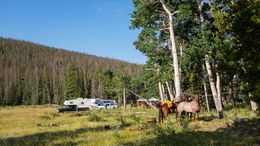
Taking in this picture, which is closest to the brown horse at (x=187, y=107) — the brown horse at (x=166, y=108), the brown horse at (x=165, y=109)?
the brown horse at (x=166, y=108)

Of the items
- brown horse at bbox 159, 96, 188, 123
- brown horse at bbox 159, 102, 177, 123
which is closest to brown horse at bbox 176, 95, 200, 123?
brown horse at bbox 159, 96, 188, 123

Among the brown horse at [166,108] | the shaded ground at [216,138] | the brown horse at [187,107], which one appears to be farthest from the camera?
the brown horse at [166,108]

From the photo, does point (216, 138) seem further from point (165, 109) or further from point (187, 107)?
point (165, 109)

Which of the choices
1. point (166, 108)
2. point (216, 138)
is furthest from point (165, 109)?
point (216, 138)

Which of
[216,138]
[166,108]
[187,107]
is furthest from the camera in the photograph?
[166,108]

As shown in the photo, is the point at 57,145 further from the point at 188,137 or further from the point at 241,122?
the point at 241,122

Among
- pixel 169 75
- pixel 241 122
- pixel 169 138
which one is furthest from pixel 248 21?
pixel 169 75

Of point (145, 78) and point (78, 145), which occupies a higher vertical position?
point (145, 78)

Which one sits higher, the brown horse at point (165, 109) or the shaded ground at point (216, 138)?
the brown horse at point (165, 109)

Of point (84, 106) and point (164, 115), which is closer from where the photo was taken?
point (164, 115)

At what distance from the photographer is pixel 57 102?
163m

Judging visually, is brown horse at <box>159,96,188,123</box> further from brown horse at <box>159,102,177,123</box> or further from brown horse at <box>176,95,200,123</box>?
brown horse at <box>176,95,200,123</box>

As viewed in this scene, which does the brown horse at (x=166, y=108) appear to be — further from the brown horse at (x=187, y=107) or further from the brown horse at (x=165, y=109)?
the brown horse at (x=187, y=107)

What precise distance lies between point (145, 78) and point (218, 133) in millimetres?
24604
